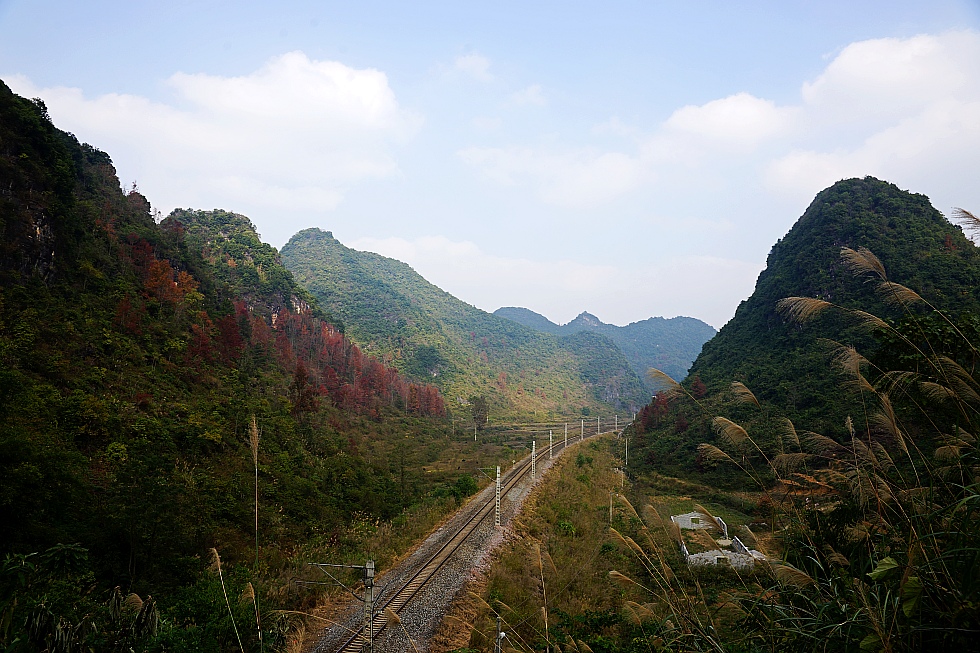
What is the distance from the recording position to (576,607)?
46.3ft

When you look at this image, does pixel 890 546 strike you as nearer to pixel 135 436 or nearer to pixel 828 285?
pixel 135 436

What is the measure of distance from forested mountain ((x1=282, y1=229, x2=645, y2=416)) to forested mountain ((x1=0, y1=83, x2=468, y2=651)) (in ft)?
179

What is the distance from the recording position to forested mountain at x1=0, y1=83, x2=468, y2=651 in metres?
9.59

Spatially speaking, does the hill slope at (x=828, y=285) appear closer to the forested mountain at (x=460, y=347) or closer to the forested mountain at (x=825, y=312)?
the forested mountain at (x=825, y=312)

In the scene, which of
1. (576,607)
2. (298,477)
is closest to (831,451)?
(576,607)

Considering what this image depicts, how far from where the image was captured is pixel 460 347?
138 meters

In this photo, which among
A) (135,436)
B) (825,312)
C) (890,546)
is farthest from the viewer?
(825,312)

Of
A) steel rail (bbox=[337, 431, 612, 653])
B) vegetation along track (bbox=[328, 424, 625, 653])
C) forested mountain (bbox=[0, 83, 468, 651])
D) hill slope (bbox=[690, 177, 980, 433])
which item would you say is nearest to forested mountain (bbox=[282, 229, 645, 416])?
hill slope (bbox=[690, 177, 980, 433])

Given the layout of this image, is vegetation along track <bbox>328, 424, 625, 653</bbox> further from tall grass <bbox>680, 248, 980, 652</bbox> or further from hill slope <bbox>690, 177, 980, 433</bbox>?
hill slope <bbox>690, 177, 980, 433</bbox>

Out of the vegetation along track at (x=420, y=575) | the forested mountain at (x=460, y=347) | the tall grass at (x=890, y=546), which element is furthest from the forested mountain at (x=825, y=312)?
the forested mountain at (x=460, y=347)

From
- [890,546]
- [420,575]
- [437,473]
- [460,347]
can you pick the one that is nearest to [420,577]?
[420,575]

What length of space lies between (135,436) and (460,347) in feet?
386

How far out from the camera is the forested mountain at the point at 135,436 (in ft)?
31.5

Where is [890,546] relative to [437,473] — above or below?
above
